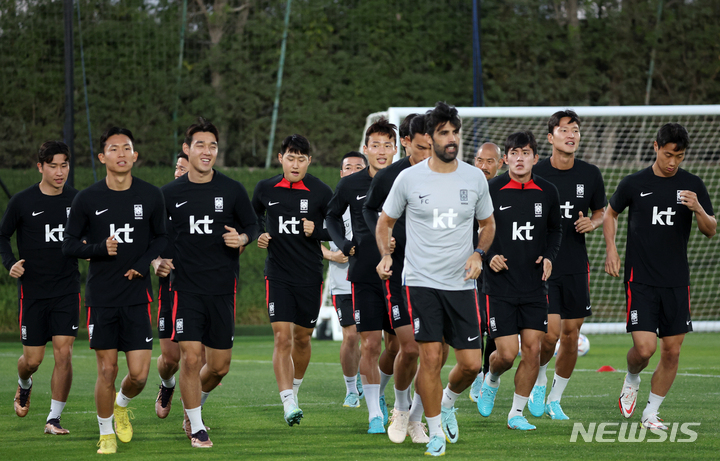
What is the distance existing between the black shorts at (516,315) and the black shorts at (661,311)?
0.72m

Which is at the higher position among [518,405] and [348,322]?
[348,322]

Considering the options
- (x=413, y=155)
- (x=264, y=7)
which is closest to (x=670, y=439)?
(x=413, y=155)

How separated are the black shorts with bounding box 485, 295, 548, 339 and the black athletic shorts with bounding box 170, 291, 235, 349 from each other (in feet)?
6.67

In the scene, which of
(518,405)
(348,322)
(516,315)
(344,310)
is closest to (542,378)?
(518,405)

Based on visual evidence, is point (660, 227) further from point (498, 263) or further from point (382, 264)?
point (382, 264)

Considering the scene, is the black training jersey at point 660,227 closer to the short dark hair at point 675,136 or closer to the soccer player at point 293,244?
the short dark hair at point 675,136

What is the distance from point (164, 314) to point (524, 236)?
3.16 m

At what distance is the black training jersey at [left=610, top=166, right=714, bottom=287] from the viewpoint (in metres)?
6.71

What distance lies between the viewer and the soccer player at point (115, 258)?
5.90 meters

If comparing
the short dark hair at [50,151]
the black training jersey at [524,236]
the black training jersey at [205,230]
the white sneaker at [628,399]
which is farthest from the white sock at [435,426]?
the short dark hair at [50,151]

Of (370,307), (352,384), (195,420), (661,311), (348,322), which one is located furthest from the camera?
(348,322)

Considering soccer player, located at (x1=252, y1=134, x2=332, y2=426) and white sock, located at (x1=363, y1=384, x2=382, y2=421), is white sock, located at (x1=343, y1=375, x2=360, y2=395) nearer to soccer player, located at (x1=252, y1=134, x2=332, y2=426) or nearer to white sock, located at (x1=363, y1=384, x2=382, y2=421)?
soccer player, located at (x1=252, y1=134, x2=332, y2=426)

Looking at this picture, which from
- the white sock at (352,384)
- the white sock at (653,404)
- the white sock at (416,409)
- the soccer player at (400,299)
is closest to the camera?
the white sock at (416,409)

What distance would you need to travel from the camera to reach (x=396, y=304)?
6398 mm
